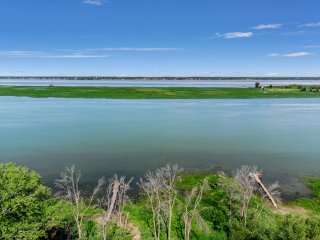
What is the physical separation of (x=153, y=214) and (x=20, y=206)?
37.2 ft

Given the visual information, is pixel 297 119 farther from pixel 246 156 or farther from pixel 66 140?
pixel 66 140

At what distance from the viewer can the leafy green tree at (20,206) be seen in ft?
72.0

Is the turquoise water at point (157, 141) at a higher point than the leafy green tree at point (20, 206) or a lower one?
lower

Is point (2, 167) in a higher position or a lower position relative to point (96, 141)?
higher

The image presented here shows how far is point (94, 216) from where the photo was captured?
30891 millimetres

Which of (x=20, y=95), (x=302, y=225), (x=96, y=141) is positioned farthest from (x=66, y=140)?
(x=20, y=95)

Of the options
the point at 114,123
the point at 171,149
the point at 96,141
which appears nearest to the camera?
the point at 171,149

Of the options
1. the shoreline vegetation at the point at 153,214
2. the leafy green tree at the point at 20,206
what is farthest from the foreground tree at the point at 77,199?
the leafy green tree at the point at 20,206

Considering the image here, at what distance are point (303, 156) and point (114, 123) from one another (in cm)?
3936

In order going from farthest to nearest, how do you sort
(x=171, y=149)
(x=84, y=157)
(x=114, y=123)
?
(x=114, y=123) → (x=171, y=149) → (x=84, y=157)

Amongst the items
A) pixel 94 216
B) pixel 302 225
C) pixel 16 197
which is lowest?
pixel 94 216

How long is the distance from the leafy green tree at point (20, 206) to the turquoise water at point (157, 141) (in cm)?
1499

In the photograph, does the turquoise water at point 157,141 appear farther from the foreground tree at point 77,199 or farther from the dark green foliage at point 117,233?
the dark green foliage at point 117,233

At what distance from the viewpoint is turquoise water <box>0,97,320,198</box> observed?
44.7m
